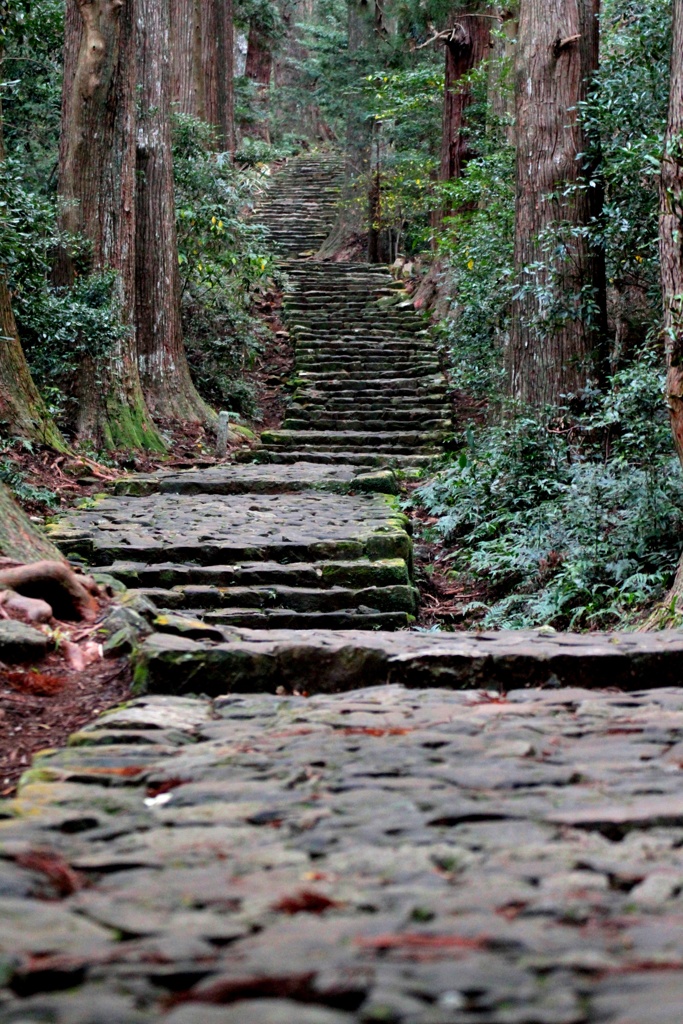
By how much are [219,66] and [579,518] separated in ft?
56.3

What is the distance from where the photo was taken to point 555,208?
400 inches

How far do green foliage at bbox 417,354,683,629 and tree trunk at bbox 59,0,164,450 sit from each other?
169 inches

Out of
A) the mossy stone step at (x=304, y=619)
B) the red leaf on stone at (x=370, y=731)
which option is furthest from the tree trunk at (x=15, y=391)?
the red leaf on stone at (x=370, y=731)

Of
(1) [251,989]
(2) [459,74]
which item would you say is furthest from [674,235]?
(2) [459,74]

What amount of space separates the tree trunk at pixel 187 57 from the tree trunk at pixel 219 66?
1.22 meters

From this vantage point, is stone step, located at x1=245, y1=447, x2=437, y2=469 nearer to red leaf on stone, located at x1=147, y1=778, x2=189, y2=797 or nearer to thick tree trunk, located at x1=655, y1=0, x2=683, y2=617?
thick tree trunk, located at x1=655, y1=0, x2=683, y2=617

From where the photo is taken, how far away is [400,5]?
1948 cm

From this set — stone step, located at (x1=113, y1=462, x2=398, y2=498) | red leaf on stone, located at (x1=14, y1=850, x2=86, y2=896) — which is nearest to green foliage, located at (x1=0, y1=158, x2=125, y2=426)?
stone step, located at (x1=113, y1=462, x2=398, y2=498)

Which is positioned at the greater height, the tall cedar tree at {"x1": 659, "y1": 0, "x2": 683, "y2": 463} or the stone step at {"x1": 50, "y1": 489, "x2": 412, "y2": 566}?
the tall cedar tree at {"x1": 659, "y1": 0, "x2": 683, "y2": 463}

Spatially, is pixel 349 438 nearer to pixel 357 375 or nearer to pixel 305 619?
pixel 357 375

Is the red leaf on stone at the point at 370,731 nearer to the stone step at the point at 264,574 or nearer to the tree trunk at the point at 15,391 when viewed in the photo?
the stone step at the point at 264,574

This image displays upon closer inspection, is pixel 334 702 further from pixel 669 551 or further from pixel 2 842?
pixel 669 551

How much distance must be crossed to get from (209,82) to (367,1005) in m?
21.9

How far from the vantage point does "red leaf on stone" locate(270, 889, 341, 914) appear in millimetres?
1871
